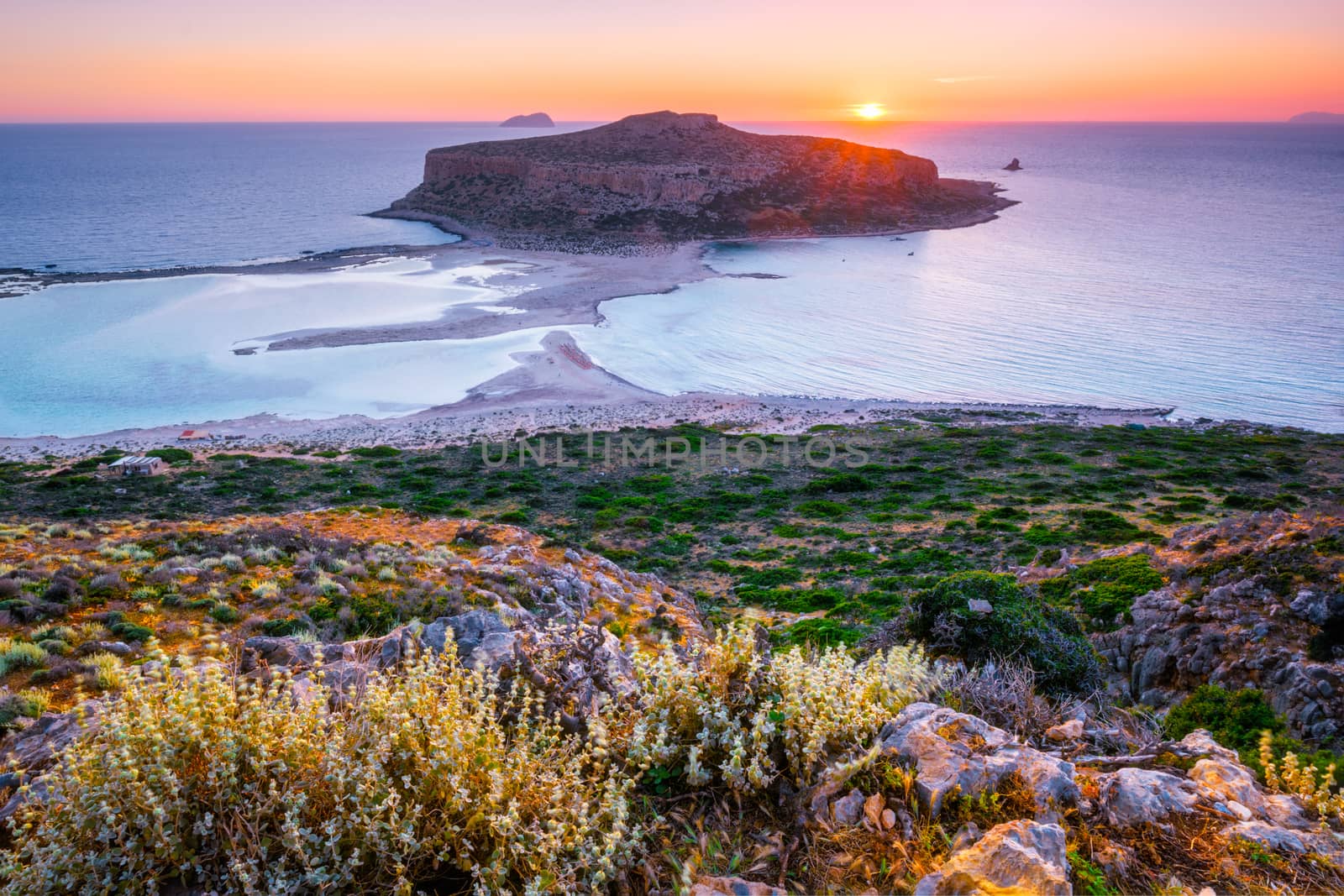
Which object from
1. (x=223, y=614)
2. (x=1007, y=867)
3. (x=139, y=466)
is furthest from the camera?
(x=139, y=466)

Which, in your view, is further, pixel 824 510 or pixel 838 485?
pixel 838 485

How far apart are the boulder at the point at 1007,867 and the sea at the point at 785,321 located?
37121 mm

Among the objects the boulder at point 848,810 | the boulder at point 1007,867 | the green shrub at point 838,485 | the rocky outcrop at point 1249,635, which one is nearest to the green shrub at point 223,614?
the boulder at point 848,810

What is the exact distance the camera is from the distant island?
89062mm

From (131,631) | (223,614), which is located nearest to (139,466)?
(223,614)

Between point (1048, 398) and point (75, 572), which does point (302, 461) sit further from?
point (1048, 398)

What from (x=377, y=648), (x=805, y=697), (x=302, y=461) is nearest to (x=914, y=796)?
(x=805, y=697)

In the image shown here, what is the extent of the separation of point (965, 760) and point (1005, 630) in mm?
5747

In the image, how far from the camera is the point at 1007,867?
3.27 m

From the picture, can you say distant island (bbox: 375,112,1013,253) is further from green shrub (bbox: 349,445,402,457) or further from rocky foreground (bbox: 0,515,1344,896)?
rocky foreground (bbox: 0,515,1344,896)

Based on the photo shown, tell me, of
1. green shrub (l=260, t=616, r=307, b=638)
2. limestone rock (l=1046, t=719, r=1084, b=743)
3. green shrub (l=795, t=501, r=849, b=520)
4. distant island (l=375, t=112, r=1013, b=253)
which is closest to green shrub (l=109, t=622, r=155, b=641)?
green shrub (l=260, t=616, r=307, b=638)

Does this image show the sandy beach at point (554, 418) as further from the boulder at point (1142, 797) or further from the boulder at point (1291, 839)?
the boulder at point (1291, 839)

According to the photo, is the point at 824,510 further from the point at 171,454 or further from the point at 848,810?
the point at 171,454

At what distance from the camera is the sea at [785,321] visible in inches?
1544
